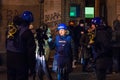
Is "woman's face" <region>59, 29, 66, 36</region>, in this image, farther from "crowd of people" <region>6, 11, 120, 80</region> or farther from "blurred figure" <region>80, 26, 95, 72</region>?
"blurred figure" <region>80, 26, 95, 72</region>

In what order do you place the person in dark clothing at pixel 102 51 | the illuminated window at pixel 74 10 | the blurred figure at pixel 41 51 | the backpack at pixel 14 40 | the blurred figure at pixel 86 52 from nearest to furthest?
the backpack at pixel 14 40 → the person in dark clothing at pixel 102 51 → the blurred figure at pixel 41 51 → the blurred figure at pixel 86 52 → the illuminated window at pixel 74 10

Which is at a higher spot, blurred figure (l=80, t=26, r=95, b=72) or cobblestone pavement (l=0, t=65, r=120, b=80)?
blurred figure (l=80, t=26, r=95, b=72)

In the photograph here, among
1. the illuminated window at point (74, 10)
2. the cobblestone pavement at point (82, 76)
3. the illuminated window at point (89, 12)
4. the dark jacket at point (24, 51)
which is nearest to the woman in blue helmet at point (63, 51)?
the dark jacket at point (24, 51)

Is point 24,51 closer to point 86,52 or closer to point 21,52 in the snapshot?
point 21,52

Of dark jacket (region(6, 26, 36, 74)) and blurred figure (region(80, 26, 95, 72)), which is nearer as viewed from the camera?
dark jacket (region(6, 26, 36, 74))

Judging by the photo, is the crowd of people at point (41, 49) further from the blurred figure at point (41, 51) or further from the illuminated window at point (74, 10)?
the illuminated window at point (74, 10)

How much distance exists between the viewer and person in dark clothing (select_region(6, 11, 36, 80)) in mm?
9133

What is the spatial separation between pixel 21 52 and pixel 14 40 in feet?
1.03

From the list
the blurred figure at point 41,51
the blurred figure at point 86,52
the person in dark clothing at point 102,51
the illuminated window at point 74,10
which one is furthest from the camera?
the illuminated window at point 74,10

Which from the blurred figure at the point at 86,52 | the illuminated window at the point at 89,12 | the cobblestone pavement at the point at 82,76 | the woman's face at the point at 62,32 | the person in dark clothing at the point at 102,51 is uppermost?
the illuminated window at the point at 89,12

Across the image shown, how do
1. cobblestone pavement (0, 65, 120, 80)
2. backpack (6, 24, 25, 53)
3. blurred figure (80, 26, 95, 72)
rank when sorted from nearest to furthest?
1. backpack (6, 24, 25, 53)
2. cobblestone pavement (0, 65, 120, 80)
3. blurred figure (80, 26, 95, 72)

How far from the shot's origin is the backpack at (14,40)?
364 inches

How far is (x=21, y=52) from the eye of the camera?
924 cm

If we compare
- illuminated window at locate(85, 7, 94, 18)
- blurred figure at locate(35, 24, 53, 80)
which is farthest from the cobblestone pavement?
illuminated window at locate(85, 7, 94, 18)
